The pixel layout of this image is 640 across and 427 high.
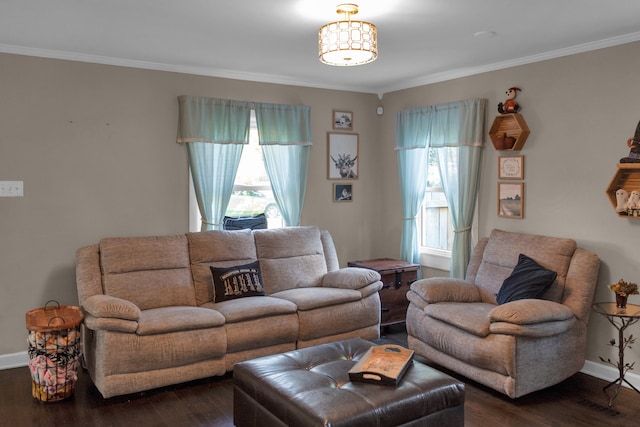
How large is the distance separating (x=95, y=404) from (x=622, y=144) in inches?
153

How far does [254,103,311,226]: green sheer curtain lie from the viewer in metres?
5.02

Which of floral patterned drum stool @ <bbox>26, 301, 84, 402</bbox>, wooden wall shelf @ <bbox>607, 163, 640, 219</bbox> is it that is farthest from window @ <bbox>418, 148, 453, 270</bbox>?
floral patterned drum stool @ <bbox>26, 301, 84, 402</bbox>

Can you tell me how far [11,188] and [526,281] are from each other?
12.4 ft

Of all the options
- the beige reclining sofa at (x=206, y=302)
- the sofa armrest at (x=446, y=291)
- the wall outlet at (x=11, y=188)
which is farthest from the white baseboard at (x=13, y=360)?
the sofa armrest at (x=446, y=291)

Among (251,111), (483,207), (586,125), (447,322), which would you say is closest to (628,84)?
(586,125)

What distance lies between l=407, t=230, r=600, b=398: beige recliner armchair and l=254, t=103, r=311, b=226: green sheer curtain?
156 cm

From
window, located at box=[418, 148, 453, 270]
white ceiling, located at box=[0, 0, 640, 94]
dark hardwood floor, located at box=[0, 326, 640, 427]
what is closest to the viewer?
white ceiling, located at box=[0, 0, 640, 94]

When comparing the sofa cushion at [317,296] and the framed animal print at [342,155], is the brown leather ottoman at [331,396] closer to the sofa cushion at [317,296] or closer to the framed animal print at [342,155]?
the sofa cushion at [317,296]

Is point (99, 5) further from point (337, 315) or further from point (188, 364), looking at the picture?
point (337, 315)

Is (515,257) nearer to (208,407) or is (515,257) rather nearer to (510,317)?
(510,317)

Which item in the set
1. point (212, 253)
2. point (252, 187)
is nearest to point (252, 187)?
point (252, 187)

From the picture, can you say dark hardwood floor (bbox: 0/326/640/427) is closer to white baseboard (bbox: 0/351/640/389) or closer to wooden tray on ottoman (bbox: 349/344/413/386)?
white baseboard (bbox: 0/351/640/389)

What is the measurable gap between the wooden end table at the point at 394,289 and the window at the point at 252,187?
1099 mm

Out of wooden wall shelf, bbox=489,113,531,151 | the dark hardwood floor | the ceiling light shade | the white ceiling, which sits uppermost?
the white ceiling
